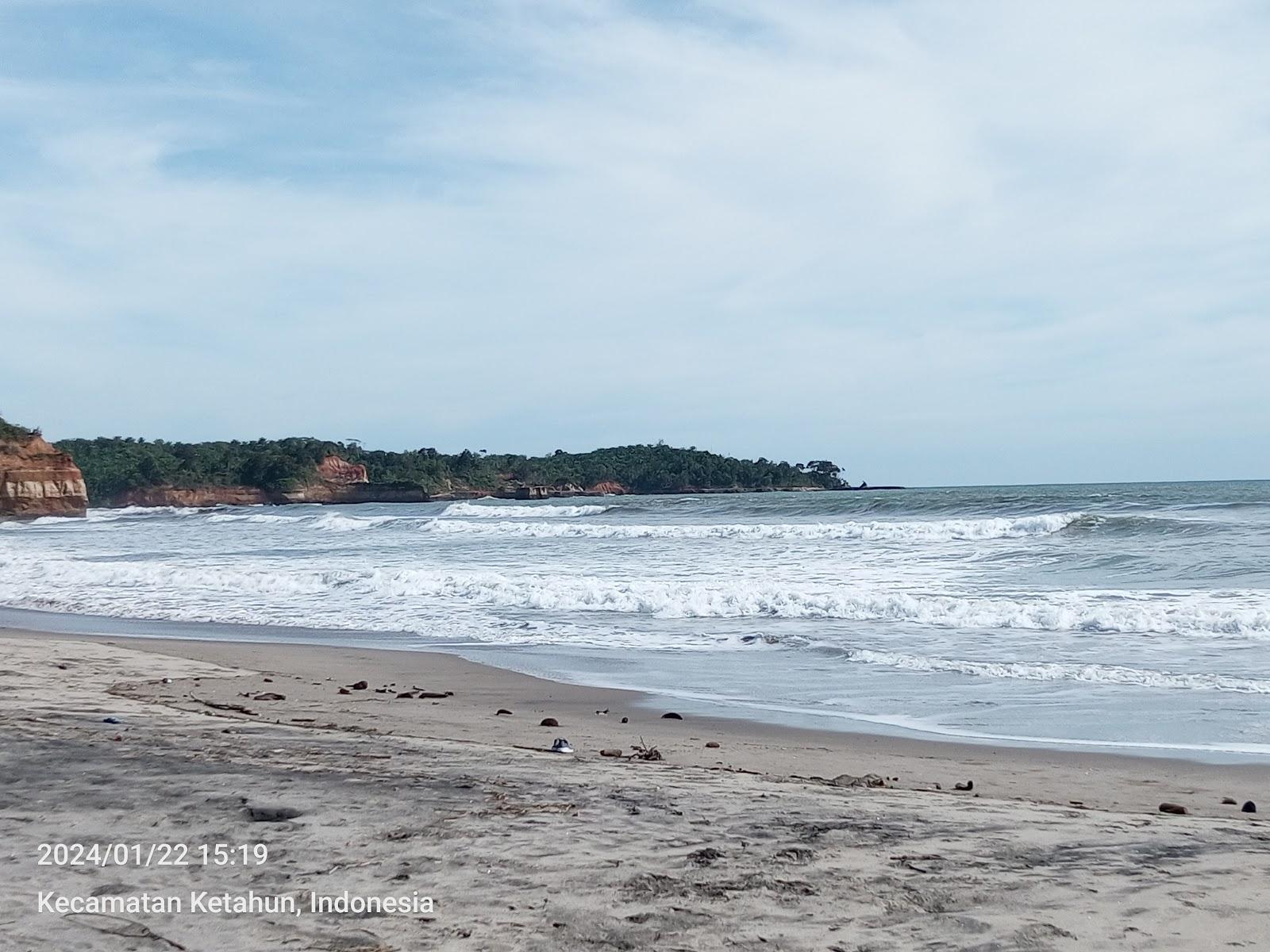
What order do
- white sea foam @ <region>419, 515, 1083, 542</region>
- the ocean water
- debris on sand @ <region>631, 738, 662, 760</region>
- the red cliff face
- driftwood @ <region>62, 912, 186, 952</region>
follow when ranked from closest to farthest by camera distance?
driftwood @ <region>62, 912, 186, 952</region> → debris on sand @ <region>631, 738, 662, 760</region> → the ocean water → white sea foam @ <region>419, 515, 1083, 542</region> → the red cliff face

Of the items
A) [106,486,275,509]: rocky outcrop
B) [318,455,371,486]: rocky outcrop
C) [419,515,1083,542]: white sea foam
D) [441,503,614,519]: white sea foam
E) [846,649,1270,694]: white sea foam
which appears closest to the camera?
[846,649,1270,694]: white sea foam

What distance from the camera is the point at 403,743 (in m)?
6.25

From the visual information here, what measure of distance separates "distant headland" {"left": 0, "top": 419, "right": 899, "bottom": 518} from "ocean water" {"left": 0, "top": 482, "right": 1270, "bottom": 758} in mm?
59921

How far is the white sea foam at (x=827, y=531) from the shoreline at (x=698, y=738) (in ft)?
55.9

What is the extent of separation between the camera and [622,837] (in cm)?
417

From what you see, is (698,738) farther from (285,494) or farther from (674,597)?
(285,494)

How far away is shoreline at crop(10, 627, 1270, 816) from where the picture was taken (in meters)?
5.77

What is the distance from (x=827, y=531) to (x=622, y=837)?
25181 mm

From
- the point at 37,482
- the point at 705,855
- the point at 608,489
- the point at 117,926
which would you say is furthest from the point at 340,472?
the point at 117,926

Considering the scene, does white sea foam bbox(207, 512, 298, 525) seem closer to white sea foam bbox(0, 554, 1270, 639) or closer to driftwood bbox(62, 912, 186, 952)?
white sea foam bbox(0, 554, 1270, 639)

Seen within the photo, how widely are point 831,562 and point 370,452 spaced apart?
8987cm

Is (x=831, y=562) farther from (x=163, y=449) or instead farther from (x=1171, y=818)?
(x=163, y=449)

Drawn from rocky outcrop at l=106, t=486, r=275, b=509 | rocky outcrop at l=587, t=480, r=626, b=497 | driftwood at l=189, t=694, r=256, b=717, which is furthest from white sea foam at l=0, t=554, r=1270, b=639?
rocky outcrop at l=587, t=480, r=626, b=497

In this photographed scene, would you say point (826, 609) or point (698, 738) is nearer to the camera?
point (698, 738)
